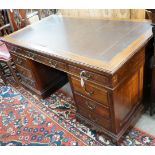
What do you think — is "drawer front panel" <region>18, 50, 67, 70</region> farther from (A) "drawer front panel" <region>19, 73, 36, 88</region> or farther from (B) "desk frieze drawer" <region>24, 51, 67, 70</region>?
(A) "drawer front panel" <region>19, 73, 36, 88</region>

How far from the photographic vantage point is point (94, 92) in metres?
1.44

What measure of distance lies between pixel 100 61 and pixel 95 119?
1.93ft

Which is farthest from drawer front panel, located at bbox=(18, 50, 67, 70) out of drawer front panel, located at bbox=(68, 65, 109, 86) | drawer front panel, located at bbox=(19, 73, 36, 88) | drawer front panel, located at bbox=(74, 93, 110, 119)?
drawer front panel, located at bbox=(19, 73, 36, 88)

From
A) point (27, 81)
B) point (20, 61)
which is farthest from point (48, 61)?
point (27, 81)

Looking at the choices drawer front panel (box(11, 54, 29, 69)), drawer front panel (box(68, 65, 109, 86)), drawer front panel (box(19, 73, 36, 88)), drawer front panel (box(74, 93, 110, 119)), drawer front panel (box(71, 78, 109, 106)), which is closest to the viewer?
drawer front panel (box(68, 65, 109, 86))

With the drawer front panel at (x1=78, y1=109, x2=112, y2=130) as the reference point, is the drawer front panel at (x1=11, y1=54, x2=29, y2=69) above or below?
above

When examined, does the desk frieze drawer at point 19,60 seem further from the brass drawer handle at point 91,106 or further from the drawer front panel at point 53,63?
the brass drawer handle at point 91,106

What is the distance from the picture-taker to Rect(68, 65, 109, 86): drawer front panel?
128 cm

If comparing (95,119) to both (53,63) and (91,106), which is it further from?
(53,63)

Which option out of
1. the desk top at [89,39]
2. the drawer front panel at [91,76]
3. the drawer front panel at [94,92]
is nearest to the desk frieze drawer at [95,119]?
the drawer front panel at [94,92]

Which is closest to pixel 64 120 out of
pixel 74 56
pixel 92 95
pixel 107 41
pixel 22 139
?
pixel 22 139

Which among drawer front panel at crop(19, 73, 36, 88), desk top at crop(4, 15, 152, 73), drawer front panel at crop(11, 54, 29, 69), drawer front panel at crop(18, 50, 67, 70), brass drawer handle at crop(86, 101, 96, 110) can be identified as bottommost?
drawer front panel at crop(19, 73, 36, 88)

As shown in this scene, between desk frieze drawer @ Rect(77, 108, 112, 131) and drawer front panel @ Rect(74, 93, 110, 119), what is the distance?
41mm

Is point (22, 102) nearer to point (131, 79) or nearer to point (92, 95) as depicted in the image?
point (92, 95)
